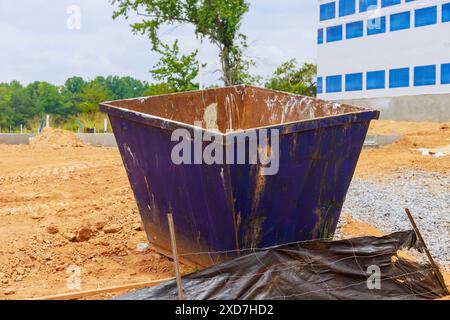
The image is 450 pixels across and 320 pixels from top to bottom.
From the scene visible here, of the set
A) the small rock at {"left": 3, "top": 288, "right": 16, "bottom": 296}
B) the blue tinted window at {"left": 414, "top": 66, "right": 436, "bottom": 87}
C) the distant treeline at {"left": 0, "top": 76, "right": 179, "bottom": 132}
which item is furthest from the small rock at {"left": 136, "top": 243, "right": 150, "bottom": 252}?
the distant treeline at {"left": 0, "top": 76, "right": 179, "bottom": 132}

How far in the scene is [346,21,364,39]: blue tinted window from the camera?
108ft

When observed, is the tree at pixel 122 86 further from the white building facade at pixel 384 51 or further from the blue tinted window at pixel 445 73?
the blue tinted window at pixel 445 73

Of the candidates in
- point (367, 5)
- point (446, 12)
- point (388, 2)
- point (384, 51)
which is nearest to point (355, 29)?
point (367, 5)

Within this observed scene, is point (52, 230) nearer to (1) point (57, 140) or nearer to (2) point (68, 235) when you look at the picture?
(2) point (68, 235)

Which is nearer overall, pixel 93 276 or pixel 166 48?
pixel 93 276

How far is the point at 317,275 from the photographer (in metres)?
4.91

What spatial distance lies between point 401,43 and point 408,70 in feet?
4.86

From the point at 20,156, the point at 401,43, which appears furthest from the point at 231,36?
the point at 20,156

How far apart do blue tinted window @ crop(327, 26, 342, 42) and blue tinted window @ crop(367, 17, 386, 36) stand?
2256mm

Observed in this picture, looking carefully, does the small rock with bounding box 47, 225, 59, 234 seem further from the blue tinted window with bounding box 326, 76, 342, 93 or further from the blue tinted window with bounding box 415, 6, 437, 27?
the blue tinted window with bounding box 326, 76, 342, 93

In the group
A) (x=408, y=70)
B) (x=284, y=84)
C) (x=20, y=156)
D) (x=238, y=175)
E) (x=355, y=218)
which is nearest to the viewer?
(x=238, y=175)

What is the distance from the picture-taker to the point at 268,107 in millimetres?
7285

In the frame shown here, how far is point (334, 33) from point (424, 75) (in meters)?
6.99
